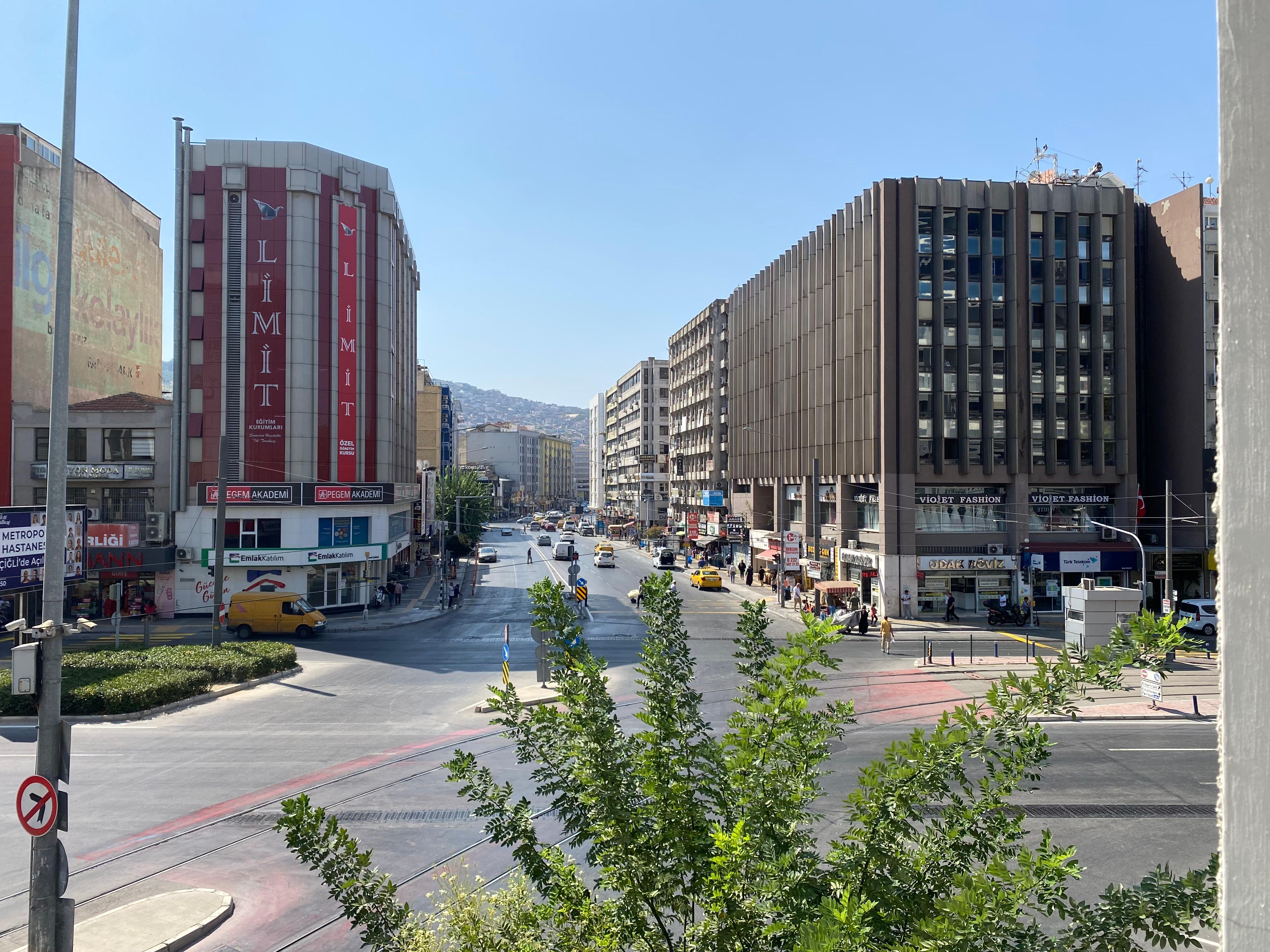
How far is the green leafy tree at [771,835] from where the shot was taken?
3.62m

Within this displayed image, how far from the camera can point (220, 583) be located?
29.5m

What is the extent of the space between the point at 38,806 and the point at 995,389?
42.5 metres

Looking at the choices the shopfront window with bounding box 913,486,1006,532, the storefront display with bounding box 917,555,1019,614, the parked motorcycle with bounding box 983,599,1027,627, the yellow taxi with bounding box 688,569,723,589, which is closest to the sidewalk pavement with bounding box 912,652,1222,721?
the parked motorcycle with bounding box 983,599,1027,627

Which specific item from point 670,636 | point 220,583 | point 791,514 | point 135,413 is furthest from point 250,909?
point 791,514

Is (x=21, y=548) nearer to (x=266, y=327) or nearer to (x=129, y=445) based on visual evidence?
(x=129, y=445)

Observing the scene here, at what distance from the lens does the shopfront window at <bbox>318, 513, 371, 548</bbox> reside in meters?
41.7

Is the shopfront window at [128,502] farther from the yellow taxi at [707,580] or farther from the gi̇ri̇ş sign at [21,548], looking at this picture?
the yellow taxi at [707,580]

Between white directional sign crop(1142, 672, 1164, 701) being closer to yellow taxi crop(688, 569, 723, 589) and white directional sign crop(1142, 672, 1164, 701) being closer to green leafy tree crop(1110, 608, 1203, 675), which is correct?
green leafy tree crop(1110, 608, 1203, 675)

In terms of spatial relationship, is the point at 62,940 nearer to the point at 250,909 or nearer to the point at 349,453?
the point at 250,909

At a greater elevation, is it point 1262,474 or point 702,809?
point 1262,474

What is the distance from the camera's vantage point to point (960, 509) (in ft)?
139

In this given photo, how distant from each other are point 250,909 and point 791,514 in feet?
162

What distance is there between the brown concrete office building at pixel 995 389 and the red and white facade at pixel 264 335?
27813 mm

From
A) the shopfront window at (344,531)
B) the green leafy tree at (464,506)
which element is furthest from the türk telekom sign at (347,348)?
the green leafy tree at (464,506)
